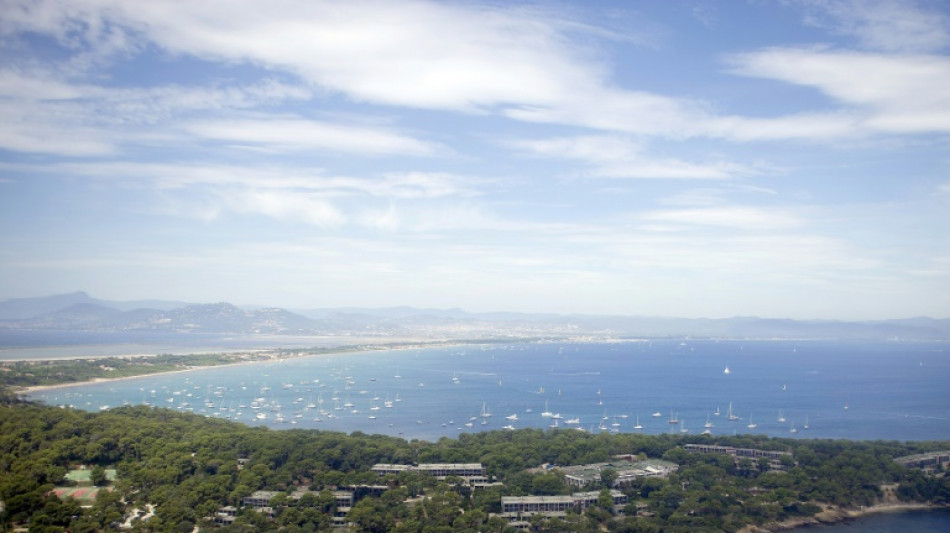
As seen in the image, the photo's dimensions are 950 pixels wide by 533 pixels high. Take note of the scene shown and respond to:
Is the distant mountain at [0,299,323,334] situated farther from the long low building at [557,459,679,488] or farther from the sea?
the long low building at [557,459,679,488]

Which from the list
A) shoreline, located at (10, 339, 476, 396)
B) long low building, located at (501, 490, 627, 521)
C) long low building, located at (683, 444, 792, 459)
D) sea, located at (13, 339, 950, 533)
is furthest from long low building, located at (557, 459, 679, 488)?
shoreline, located at (10, 339, 476, 396)

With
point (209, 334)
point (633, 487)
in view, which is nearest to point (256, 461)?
point (633, 487)

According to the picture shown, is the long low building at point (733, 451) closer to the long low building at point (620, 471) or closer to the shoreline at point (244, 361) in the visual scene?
the long low building at point (620, 471)

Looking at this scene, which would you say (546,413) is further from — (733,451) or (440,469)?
(440,469)

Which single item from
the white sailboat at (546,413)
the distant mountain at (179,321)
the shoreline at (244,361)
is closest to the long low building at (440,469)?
the white sailboat at (546,413)

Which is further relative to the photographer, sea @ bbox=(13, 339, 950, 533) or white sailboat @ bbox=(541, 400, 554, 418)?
white sailboat @ bbox=(541, 400, 554, 418)

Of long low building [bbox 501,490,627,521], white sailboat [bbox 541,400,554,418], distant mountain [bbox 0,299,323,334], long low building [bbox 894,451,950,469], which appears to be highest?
distant mountain [bbox 0,299,323,334]
